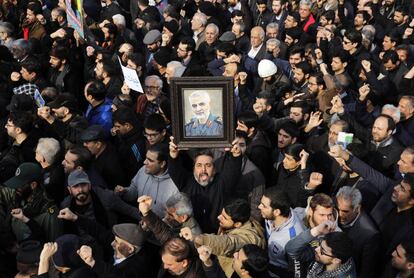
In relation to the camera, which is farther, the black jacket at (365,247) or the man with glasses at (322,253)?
the black jacket at (365,247)

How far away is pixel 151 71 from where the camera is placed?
8852 millimetres

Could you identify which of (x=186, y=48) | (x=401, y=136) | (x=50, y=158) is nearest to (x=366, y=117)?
(x=401, y=136)

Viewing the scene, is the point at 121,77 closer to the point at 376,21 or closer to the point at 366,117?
the point at 366,117

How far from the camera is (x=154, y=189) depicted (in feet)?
18.3

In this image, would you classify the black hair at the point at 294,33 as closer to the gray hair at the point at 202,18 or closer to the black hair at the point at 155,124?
the gray hair at the point at 202,18

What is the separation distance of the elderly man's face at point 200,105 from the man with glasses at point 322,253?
126cm

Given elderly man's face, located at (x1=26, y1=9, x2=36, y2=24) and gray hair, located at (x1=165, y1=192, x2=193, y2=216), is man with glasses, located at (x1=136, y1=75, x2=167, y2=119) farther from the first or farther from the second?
elderly man's face, located at (x1=26, y1=9, x2=36, y2=24)

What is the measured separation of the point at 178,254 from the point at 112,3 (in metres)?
8.31

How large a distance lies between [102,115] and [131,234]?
2.99m

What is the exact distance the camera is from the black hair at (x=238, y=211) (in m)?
4.72

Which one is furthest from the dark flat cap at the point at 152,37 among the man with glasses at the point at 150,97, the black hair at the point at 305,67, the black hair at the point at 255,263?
the black hair at the point at 255,263

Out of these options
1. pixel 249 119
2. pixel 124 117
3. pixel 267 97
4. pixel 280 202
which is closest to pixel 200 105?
pixel 280 202

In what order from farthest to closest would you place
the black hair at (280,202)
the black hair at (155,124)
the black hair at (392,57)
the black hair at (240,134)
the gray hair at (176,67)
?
the black hair at (392,57), the gray hair at (176,67), the black hair at (155,124), the black hair at (240,134), the black hair at (280,202)

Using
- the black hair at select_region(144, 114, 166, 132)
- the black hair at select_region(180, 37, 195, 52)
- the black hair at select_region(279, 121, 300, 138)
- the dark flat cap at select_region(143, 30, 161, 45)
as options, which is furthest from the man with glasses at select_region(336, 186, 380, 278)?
the dark flat cap at select_region(143, 30, 161, 45)
